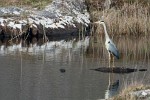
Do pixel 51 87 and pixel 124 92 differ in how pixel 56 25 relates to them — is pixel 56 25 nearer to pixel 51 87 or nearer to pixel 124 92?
pixel 51 87

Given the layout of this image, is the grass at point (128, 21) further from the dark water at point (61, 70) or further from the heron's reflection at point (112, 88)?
the heron's reflection at point (112, 88)

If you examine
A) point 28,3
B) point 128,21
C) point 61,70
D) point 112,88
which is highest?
point 28,3

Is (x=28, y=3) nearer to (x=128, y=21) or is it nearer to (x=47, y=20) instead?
(x=47, y=20)

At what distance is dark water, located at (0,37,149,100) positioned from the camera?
18609mm

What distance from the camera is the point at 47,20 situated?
3834cm

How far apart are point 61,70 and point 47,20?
51.9ft

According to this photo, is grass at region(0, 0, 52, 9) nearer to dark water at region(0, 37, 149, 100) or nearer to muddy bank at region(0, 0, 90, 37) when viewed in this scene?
muddy bank at region(0, 0, 90, 37)

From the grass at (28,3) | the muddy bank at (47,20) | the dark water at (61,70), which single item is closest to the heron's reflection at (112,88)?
the dark water at (61,70)

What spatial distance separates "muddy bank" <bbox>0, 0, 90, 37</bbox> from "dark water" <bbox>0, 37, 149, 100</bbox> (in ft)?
8.23

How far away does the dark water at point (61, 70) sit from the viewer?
18609mm

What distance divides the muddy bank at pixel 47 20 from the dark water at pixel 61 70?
98.7 inches

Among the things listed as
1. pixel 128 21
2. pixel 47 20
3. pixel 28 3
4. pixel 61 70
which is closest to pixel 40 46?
pixel 47 20

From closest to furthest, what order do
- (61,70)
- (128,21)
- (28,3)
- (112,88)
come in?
(112,88) → (61,70) → (128,21) → (28,3)

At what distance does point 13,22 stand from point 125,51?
9.09 meters
